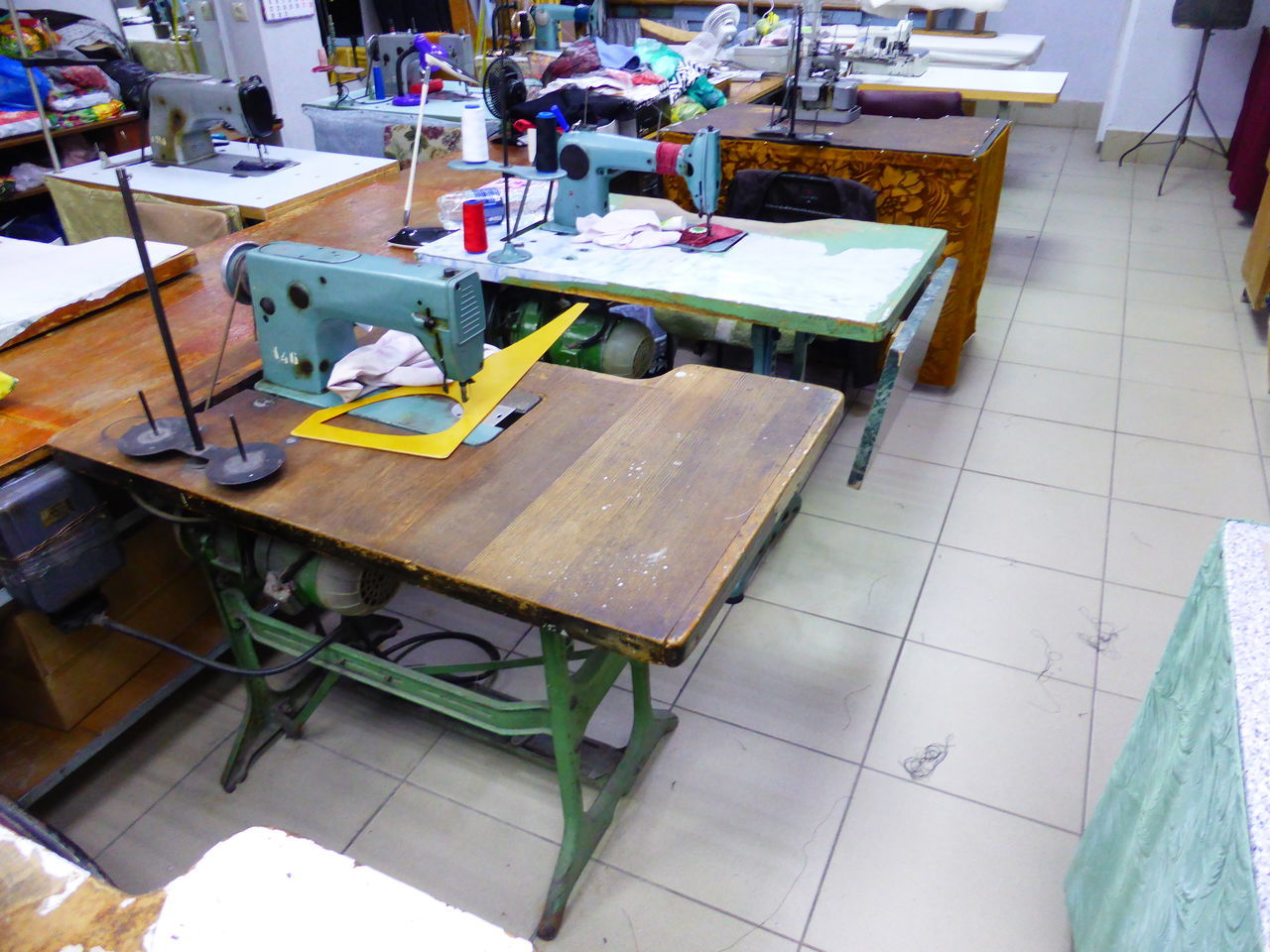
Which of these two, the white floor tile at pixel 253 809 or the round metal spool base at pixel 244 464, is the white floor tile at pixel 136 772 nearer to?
the white floor tile at pixel 253 809

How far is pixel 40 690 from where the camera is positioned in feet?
5.62

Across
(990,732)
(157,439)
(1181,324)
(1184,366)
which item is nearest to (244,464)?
(157,439)

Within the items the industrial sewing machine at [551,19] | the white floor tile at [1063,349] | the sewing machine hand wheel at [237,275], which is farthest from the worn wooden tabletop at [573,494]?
the industrial sewing machine at [551,19]

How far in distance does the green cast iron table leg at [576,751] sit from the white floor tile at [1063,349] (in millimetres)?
2390

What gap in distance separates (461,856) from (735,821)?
1.73 feet

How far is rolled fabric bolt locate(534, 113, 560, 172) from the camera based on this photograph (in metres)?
2.29

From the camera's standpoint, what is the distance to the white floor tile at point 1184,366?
3.21 m

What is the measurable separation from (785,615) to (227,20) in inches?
161

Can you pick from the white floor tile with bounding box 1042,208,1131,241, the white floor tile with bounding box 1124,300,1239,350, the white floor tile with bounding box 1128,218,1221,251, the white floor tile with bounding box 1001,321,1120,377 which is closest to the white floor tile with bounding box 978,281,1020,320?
the white floor tile with bounding box 1001,321,1120,377

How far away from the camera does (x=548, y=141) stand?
2324mm

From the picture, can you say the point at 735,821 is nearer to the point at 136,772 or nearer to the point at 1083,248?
the point at 136,772

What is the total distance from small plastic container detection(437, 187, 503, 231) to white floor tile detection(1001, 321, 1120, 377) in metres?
2.11

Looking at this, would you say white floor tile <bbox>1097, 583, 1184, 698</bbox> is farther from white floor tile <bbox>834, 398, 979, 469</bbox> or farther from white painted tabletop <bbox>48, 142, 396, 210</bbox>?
white painted tabletop <bbox>48, 142, 396, 210</bbox>

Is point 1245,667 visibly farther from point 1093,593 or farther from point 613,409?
point 1093,593
